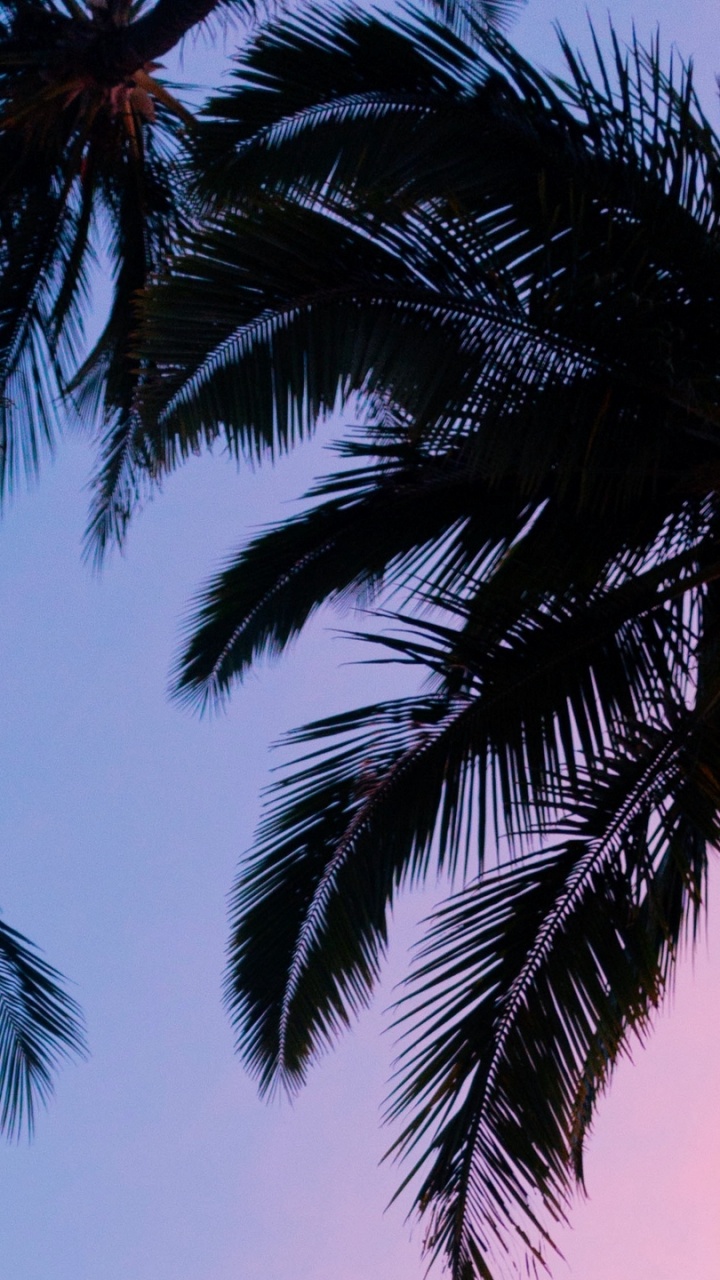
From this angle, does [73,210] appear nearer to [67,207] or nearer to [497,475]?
[67,207]

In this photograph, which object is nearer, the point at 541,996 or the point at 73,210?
the point at 541,996

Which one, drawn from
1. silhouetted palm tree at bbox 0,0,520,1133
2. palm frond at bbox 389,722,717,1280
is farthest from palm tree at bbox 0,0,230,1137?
palm frond at bbox 389,722,717,1280

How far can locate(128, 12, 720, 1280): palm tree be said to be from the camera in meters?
3.53

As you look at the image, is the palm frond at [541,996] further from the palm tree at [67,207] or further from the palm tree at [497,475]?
the palm tree at [67,207]

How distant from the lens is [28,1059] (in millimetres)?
6223

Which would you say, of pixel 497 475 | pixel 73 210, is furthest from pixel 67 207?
pixel 497 475

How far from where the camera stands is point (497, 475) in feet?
12.3

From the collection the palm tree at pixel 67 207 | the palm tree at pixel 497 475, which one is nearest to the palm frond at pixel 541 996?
the palm tree at pixel 497 475

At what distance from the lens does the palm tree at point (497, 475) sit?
3.53 m

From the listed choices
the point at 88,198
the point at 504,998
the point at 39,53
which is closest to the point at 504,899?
the point at 504,998

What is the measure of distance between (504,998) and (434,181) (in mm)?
2472

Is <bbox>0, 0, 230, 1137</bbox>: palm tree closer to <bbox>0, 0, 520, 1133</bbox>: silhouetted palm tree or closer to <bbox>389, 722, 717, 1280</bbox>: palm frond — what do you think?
<bbox>0, 0, 520, 1133</bbox>: silhouetted palm tree

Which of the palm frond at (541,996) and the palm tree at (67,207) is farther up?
the palm tree at (67,207)

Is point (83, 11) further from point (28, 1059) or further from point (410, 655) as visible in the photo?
point (28, 1059)
